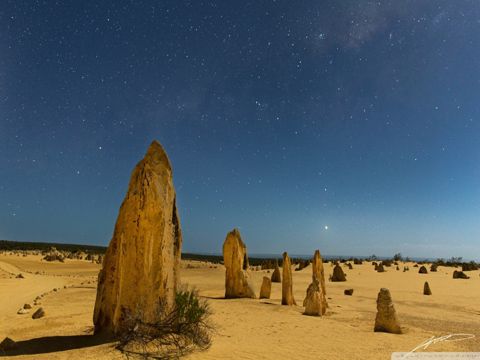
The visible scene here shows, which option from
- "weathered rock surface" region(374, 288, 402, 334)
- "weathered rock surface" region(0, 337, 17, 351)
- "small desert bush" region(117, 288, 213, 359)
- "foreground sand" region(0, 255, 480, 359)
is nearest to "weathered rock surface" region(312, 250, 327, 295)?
"foreground sand" region(0, 255, 480, 359)

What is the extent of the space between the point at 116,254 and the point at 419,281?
33271 millimetres

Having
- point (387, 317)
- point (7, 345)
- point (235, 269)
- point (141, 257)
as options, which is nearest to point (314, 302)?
point (387, 317)

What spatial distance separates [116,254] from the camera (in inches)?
371

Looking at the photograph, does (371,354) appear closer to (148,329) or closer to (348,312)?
(148,329)

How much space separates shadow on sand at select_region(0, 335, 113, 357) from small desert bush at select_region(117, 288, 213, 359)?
84 centimetres

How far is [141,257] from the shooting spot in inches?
356

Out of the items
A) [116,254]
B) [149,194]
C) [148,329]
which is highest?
[149,194]

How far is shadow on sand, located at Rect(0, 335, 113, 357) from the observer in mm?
8164

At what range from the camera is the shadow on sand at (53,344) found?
26.8 ft

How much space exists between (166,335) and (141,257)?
6.12 ft

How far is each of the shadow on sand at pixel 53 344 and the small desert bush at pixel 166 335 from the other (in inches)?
33.2

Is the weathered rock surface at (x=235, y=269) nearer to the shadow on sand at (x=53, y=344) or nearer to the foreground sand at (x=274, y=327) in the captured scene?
the foreground sand at (x=274, y=327)

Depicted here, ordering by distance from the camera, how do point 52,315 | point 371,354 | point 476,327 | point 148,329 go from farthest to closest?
1. point 476,327
2. point 52,315
3. point 371,354
4. point 148,329

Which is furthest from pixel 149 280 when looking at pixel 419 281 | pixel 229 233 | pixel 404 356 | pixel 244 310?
pixel 419 281
